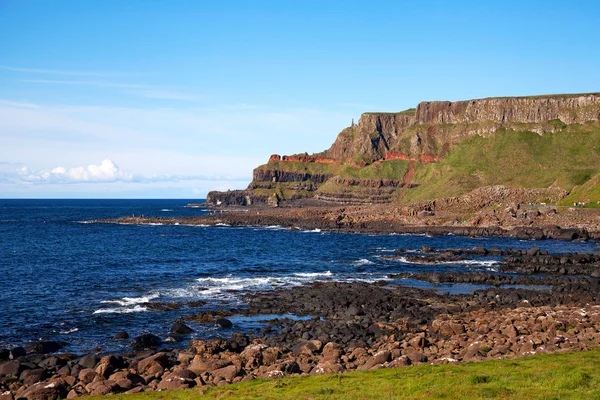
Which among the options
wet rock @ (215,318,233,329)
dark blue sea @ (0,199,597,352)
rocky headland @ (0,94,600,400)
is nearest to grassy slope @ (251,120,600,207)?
rocky headland @ (0,94,600,400)

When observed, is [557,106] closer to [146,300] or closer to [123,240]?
[123,240]

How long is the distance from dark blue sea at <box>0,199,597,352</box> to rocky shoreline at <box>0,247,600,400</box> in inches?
132

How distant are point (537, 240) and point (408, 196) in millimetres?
99562

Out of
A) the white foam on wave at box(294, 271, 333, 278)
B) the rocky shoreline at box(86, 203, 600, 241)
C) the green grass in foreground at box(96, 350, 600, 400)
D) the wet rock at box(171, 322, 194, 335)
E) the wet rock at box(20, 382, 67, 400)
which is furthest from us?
the rocky shoreline at box(86, 203, 600, 241)

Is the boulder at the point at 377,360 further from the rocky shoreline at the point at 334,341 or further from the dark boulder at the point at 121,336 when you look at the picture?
the dark boulder at the point at 121,336

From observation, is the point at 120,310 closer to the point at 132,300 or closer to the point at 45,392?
the point at 132,300

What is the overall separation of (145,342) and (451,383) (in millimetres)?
20292

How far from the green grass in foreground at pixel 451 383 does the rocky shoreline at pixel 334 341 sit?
2.77 m

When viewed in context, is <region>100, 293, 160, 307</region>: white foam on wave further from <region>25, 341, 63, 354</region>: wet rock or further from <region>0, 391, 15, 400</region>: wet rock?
<region>0, 391, 15, 400</region>: wet rock

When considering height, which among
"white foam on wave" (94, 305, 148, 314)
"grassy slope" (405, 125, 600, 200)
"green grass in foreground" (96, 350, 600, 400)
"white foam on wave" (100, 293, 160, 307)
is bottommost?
"white foam on wave" (94, 305, 148, 314)

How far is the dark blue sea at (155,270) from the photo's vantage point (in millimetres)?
39500

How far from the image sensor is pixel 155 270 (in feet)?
214

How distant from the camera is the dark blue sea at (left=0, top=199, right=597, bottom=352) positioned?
39.5 m

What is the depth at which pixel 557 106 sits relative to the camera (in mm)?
184250
